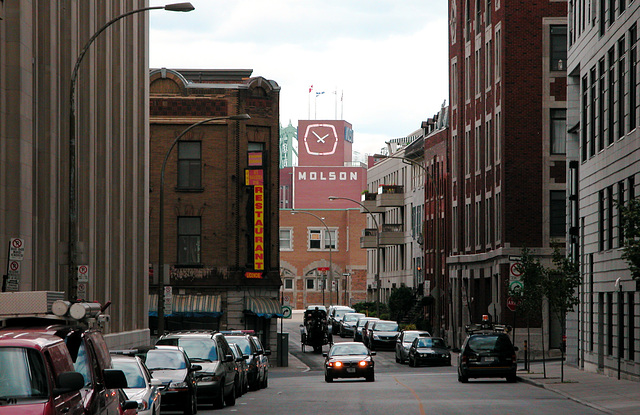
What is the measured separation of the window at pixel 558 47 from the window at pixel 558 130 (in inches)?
87.6

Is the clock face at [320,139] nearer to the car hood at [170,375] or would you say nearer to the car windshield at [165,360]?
the car windshield at [165,360]

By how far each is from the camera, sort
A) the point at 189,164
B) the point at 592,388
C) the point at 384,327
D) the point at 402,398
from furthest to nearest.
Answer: the point at 384,327 → the point at 189,164 → the point at 592,388 → the point at 402,398

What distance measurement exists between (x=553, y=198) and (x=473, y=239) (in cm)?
904

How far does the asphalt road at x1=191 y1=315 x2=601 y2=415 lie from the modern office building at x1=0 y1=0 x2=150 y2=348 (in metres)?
5.67

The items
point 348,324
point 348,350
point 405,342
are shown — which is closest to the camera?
point 348,350

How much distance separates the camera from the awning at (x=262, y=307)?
177ft

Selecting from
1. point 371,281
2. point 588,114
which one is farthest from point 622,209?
point 371,281

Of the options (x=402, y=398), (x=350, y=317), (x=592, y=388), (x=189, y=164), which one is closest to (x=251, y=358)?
(x=402, y=398)

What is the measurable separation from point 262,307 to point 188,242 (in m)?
5.07

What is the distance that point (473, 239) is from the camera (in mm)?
63750

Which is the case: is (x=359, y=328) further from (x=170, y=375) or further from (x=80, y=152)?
(x=170, y=375)

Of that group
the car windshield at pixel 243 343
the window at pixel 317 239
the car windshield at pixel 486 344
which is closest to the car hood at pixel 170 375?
the car windshield at pixel 243 343

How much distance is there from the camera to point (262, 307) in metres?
54.2

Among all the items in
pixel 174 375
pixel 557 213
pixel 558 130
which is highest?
pixel 558 130
